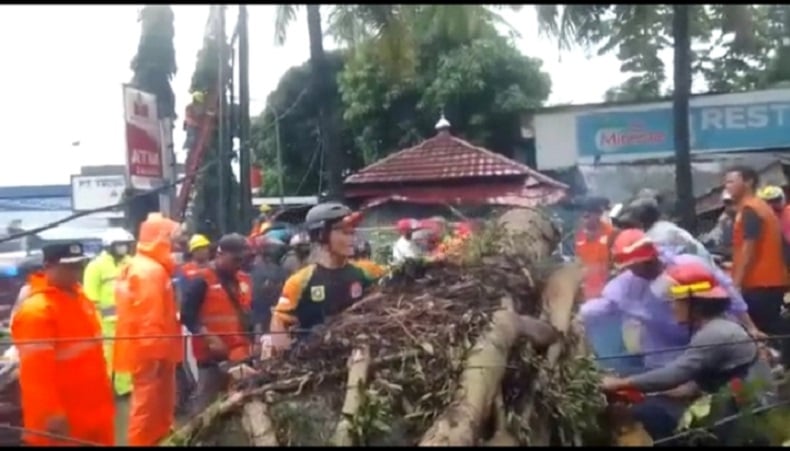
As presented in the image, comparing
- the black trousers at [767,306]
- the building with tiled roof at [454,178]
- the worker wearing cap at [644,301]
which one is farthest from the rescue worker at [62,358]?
the black trousers at [767,306]

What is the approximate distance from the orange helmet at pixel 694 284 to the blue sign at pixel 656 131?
622 mm

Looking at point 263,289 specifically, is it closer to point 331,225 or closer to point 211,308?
point 211,308

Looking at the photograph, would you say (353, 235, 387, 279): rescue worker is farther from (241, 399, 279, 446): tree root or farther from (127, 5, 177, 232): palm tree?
(241, 399, 279, 446): tree root

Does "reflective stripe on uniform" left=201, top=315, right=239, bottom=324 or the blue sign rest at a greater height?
the blue sign

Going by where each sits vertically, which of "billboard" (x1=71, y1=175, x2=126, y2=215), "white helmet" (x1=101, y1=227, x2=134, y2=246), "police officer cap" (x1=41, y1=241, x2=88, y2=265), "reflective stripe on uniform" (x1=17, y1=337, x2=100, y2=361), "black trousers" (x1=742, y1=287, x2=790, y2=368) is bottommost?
"black trousers" (x1=742, y1=287, x2=790, y2=368)

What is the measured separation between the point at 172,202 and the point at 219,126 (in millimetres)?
1030

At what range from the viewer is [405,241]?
551 centimetres

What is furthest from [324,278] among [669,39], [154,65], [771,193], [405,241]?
[771,193]

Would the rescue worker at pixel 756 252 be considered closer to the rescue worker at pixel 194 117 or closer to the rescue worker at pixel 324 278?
the rescue worker at pixel 324 278

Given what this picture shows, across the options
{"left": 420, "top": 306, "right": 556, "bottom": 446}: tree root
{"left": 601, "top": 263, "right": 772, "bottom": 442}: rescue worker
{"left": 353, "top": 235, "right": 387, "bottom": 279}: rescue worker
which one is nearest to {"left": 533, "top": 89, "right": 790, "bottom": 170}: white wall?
{"left": 353, "top": 235, "right": 387, "bottom": 279}: rescue worker

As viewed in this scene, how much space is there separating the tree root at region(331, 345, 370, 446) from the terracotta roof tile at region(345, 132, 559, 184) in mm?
1947

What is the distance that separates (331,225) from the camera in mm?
4980

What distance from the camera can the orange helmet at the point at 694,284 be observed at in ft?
14.8

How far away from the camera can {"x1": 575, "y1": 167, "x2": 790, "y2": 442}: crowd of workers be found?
4219 millimetres
